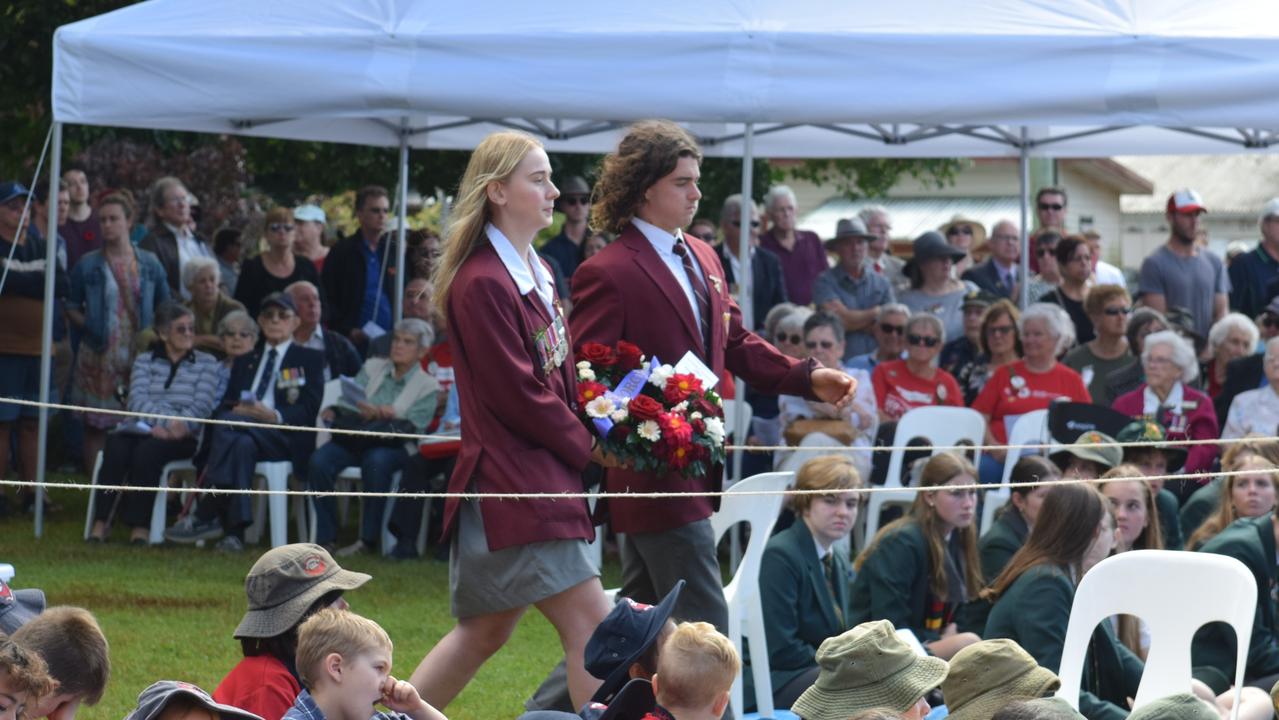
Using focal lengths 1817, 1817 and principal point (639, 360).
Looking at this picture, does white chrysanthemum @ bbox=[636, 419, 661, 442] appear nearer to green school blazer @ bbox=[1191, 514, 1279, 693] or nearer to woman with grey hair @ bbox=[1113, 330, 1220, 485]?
green school blazer @ bbox=[1191, 514, 1279, 693]

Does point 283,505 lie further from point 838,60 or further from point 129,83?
point 838,60

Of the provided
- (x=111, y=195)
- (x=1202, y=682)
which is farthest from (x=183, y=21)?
(x=1202, y=682)

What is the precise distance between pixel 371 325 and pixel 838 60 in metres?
4.53

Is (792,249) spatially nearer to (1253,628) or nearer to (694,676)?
(1253,628)

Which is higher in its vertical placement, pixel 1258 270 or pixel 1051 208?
pixel 1051 208

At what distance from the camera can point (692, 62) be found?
8328 mm

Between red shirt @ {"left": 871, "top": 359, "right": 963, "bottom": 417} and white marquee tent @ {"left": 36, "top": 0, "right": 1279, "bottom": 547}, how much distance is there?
5.84 ft

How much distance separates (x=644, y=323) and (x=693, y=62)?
337 cm

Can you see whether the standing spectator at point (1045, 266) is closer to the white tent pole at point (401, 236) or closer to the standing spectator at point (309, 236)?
the white tent pole at point (401, 236)

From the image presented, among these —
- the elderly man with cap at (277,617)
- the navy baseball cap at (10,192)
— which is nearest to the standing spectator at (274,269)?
the navy baseball cap at (10,192)

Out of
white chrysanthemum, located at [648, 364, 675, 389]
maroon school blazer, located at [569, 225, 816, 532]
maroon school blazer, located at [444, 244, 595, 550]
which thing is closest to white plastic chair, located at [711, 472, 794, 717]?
maroon school blazer, located at [569, 225, 816, 532]

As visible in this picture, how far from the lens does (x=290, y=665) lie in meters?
4.20

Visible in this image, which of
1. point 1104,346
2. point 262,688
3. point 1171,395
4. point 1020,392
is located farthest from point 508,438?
point 1104,346

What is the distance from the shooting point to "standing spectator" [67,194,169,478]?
36.0 feet
